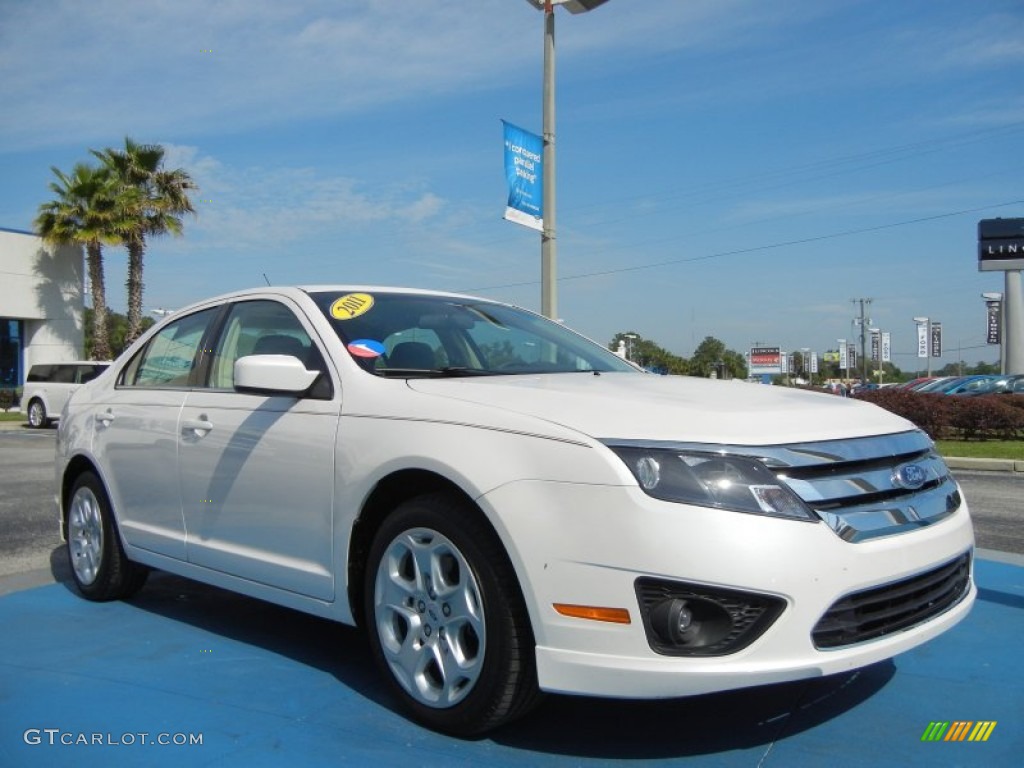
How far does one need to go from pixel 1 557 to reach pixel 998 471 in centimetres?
1159

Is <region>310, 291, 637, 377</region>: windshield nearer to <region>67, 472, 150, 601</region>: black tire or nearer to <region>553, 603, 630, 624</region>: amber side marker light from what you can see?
<region>553, 603, 630, 624</region>: amber side marker light

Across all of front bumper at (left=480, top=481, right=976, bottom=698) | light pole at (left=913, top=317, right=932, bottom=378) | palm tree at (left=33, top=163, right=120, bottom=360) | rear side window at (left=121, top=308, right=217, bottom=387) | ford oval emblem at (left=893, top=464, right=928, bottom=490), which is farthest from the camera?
light pole at (left=913, top=317, right=932, bottom=378)

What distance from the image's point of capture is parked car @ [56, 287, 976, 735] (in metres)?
2.57

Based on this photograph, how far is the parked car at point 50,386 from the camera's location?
2148 cm

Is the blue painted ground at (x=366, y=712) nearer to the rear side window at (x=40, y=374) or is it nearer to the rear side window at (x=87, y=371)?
the rear side window at (x=87, y=371)

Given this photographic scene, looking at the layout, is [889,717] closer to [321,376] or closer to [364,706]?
[364,706]

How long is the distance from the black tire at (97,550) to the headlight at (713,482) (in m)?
3.12

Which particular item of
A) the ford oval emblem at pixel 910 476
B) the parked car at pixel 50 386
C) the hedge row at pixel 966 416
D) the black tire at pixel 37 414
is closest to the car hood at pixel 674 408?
the ford oval emblem at pixel 910 476

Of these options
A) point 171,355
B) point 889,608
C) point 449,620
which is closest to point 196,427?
point 171,355

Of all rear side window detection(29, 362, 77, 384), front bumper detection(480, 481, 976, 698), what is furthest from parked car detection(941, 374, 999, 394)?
front bumper detection(480, 481, 976, 698)

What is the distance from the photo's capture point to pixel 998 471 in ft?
40.1

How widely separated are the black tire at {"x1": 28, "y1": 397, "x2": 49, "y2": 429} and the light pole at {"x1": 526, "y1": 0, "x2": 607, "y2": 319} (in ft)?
50.0

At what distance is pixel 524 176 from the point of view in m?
11.4

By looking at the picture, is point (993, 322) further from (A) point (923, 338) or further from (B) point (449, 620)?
(B) point (449, 620)
